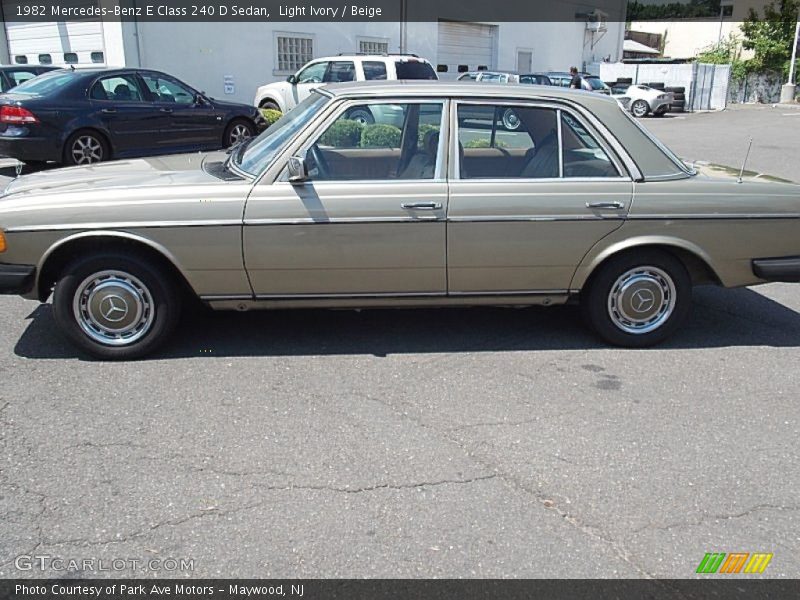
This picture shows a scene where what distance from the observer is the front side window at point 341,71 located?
1564 centimetres

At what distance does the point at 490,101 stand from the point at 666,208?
129 cm

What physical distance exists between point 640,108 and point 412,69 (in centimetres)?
1493

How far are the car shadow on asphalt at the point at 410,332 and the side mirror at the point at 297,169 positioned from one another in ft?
3.73

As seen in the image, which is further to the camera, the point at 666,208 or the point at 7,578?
the point at 666,208

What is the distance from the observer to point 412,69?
15492 mm

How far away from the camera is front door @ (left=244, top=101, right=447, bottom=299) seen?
413cm

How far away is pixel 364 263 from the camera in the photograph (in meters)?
4.24

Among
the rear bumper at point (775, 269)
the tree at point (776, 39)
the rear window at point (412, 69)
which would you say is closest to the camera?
the rear bumper at point (775, 269)

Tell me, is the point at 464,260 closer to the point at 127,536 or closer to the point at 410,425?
the point at 410,425

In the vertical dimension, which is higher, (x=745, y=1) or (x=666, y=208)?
(x=745, y=1)

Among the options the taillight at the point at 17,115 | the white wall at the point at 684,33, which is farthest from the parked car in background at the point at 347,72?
the white wall at the point at 684,33

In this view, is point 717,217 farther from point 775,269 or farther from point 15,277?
point 15,277

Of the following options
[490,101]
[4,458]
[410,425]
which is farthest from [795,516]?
[4,458]

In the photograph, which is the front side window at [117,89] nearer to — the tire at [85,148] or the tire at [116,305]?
the tire at [85,148]
